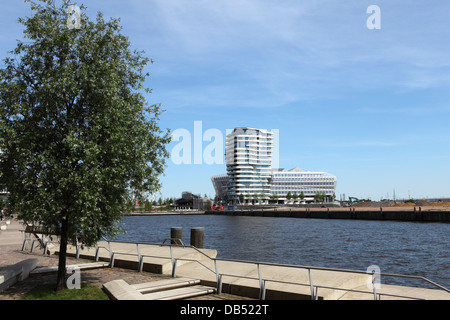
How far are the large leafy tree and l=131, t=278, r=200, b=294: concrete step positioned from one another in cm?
286

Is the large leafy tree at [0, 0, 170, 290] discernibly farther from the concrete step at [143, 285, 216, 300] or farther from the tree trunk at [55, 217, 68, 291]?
the concrete step at [143, 285, 216, 300]

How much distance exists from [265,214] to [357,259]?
13980cm

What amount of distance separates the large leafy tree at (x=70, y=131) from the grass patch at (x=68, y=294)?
2.28 feet

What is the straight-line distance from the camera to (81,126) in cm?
1518

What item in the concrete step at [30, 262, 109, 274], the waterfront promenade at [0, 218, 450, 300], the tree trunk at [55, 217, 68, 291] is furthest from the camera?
the concrete step at [30, 262, 109, 274]

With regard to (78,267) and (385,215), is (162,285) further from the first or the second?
(385,215)

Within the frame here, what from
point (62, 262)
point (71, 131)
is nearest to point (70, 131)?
point (71, 131)

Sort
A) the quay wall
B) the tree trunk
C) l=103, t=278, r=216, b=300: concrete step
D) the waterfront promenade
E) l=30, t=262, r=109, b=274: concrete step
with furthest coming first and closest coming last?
the quay wall < l=30, t=262, r=109, b=274: concrete step < the tree trunk < the waterfront promenade < l=103, t=278, r=216, b=300: concrete step

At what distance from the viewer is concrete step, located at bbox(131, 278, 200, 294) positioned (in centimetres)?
1376

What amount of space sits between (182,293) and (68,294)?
4.23m

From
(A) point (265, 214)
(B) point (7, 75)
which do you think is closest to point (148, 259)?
(B) point (7, 75)

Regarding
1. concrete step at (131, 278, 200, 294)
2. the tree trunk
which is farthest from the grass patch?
concrete step at (131, 278, 200, 294)

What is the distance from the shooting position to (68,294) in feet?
46.8
